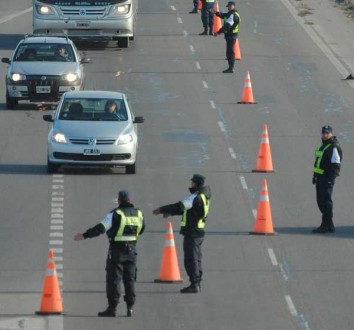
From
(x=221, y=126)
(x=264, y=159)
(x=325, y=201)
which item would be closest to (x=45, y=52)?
(x=221, y=126)

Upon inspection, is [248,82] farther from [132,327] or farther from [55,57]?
[132,327]

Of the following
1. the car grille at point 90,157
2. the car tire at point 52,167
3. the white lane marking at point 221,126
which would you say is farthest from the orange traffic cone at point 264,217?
the white lane marking at point 221,126

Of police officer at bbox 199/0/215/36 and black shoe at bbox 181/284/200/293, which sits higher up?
black shoe at bbox 181/284/200/293

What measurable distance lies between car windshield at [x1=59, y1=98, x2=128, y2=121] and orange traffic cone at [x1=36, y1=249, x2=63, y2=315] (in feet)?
33.9

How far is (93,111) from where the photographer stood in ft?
88.9

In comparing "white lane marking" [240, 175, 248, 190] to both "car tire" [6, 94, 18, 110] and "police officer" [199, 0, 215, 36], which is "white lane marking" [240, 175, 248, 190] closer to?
"car tire" [6, 94, 18, 110]

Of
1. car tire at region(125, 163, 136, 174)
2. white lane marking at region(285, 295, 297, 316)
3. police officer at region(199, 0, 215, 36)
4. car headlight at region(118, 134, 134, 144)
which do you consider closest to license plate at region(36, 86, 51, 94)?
car headlight at region(118, 134, 134, 144)

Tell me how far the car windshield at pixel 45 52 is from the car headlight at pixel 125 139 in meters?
8.25

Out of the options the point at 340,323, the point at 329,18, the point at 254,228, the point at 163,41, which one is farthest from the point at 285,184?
the point at 329,18

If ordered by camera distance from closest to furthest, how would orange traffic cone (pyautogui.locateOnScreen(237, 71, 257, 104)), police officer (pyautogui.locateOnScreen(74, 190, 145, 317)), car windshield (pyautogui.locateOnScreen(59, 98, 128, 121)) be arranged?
police officer (pyautogui.locateOnScreen(74, 190, 145, 317))
car windshield (pyautogui.locateOnScreen(59, 98, 128, 121))
orange traffic cone (pyautogui.locateOnScreen(237, 71, 257, 104))

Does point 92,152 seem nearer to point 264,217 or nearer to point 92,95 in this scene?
point 92,95

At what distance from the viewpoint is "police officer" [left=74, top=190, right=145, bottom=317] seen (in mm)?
16609

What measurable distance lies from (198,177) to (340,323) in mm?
2587

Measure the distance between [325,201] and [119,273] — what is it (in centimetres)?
591
